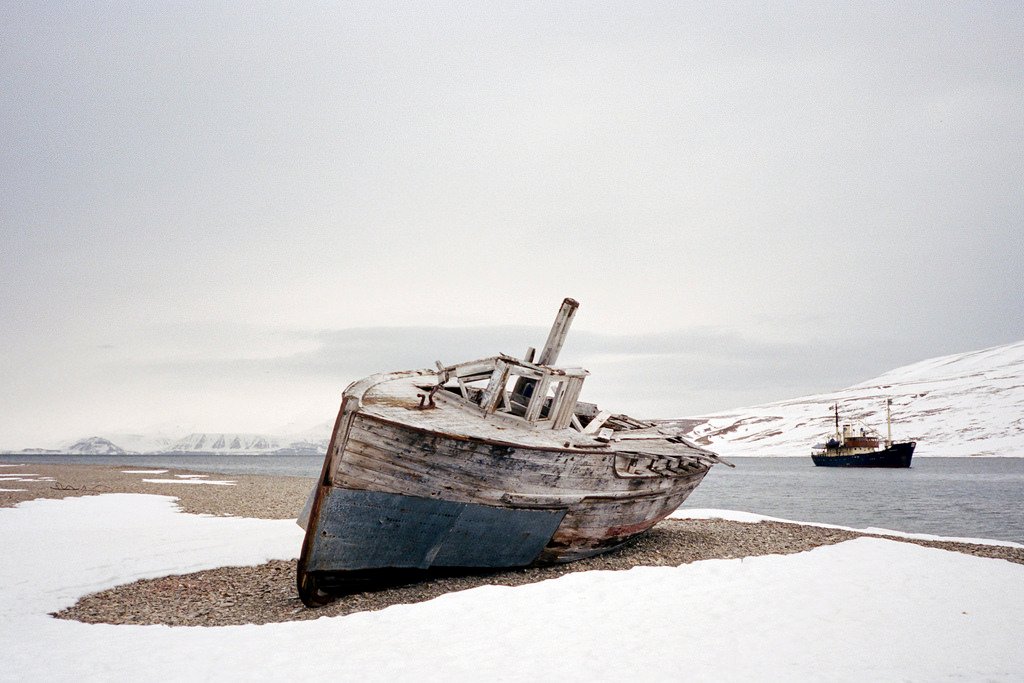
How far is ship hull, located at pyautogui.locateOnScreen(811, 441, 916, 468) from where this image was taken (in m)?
85.7

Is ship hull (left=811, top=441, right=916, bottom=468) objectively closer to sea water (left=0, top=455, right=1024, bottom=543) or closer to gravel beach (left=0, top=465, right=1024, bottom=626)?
sea water (left=0, top=455, right=1024, bottom=543)

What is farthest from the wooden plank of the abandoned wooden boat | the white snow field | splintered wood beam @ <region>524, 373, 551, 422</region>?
the white snow field

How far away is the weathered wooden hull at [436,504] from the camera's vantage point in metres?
10.3

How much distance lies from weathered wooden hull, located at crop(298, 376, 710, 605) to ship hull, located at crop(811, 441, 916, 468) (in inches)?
3443

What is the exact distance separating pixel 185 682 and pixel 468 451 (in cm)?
523

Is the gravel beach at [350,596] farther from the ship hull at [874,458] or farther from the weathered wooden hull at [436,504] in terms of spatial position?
the ship hull at [874,458]

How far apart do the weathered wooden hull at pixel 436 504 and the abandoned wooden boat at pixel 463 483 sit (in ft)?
0.07

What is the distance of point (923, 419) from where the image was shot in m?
136

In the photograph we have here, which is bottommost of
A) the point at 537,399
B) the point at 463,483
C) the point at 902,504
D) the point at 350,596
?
the point at 902,504

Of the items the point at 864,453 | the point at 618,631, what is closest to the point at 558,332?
the point at 618,631

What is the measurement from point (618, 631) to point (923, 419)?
153 metres

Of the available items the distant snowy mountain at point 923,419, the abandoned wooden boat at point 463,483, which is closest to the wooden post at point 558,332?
→ the abandoned wooden boat at point 463,483

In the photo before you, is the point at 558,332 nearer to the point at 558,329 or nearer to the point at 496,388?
the point at 558,329

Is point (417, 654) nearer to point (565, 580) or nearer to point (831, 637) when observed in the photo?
point (565, 580)
